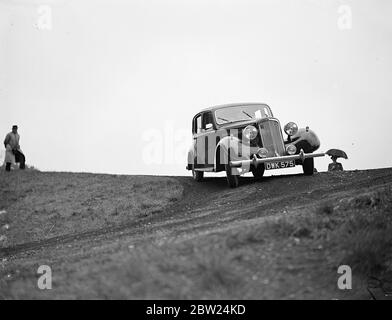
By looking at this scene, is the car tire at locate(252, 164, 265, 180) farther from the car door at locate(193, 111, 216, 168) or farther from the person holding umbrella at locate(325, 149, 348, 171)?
the person holding umbrella at locate(325, 149, 348, 171)

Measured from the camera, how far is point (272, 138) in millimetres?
14109

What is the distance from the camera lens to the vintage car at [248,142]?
13.6 m

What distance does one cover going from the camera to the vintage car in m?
13.6

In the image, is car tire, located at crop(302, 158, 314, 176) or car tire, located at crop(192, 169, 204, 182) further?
car tire, located at crop(192, 169, 204, 182)

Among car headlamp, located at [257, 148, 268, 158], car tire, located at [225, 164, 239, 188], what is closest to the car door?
car tire, located at [225, 164, 239, 188]

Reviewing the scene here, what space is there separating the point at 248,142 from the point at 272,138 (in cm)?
70

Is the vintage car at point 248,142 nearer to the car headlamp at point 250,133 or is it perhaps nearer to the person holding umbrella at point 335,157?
the car headlamp at point 250,133

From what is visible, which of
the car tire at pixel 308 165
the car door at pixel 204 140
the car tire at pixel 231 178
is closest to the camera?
the car tire at pixel 231 178

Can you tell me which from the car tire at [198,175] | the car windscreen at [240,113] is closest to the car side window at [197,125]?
the car windscreen at [240,113]

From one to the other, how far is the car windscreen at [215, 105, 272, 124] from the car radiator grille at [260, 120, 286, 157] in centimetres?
119

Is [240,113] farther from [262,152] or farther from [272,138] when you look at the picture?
[262,152]

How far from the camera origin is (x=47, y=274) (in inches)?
246
